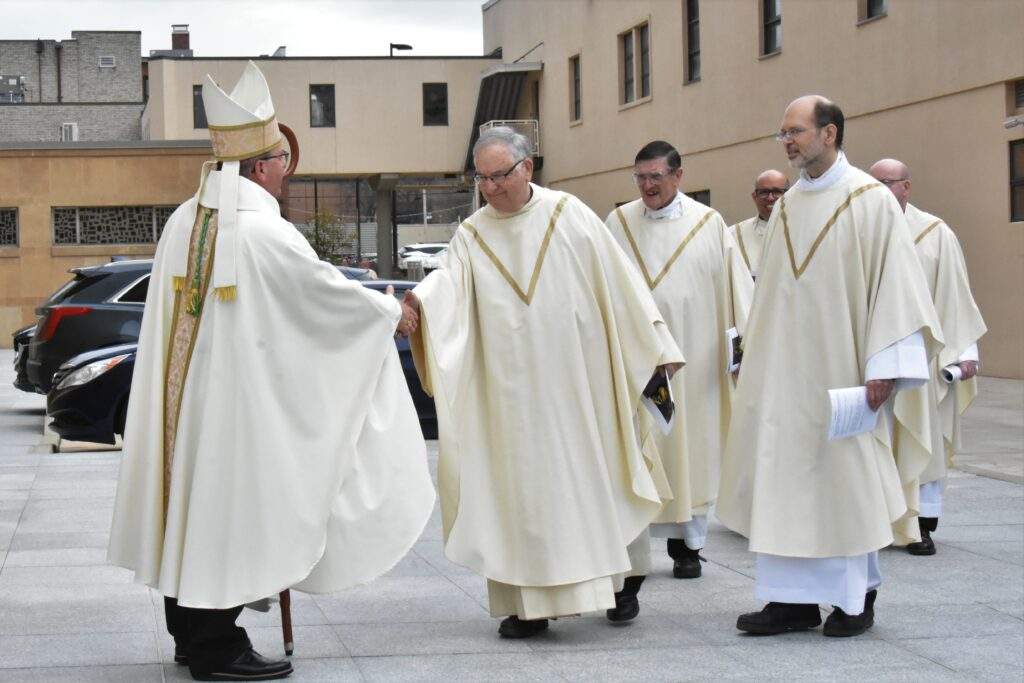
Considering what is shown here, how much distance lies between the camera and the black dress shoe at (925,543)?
7.79m

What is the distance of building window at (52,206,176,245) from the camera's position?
31453mm

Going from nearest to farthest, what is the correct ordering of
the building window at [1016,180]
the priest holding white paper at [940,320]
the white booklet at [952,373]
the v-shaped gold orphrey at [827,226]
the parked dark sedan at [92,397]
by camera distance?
the v-shaped gold orphrey at [827,226]
the priest holding white paper at [940,320]
the white booklet at [952,373]
the parked dark sedan at [92,397]
the building window at [1016,180]

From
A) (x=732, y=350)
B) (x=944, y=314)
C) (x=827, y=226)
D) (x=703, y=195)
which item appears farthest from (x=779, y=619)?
(x=703, y=195)

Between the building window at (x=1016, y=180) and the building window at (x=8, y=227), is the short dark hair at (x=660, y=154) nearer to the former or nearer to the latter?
the building window at (x=1016, y=180)

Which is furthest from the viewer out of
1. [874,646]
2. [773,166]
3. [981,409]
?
[773,166]

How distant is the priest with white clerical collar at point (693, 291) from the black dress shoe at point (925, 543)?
111cm

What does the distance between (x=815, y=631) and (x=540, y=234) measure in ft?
6.28

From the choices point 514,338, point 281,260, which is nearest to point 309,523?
point 281,260

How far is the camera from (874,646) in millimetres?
5750

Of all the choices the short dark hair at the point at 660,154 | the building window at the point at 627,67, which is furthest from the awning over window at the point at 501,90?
the short dark hair at the point at 660,154

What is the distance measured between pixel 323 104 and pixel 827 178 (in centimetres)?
3970

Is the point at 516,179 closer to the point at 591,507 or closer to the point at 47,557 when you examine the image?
the point at 591,507

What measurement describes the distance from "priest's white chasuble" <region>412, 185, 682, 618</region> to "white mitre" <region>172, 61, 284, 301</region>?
0.96 meters

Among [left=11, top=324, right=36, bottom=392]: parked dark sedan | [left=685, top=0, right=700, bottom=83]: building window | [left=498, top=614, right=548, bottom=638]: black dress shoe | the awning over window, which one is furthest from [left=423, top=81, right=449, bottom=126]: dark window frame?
[left=498, top=614, right=548, bottom=638]: black dress shoe
